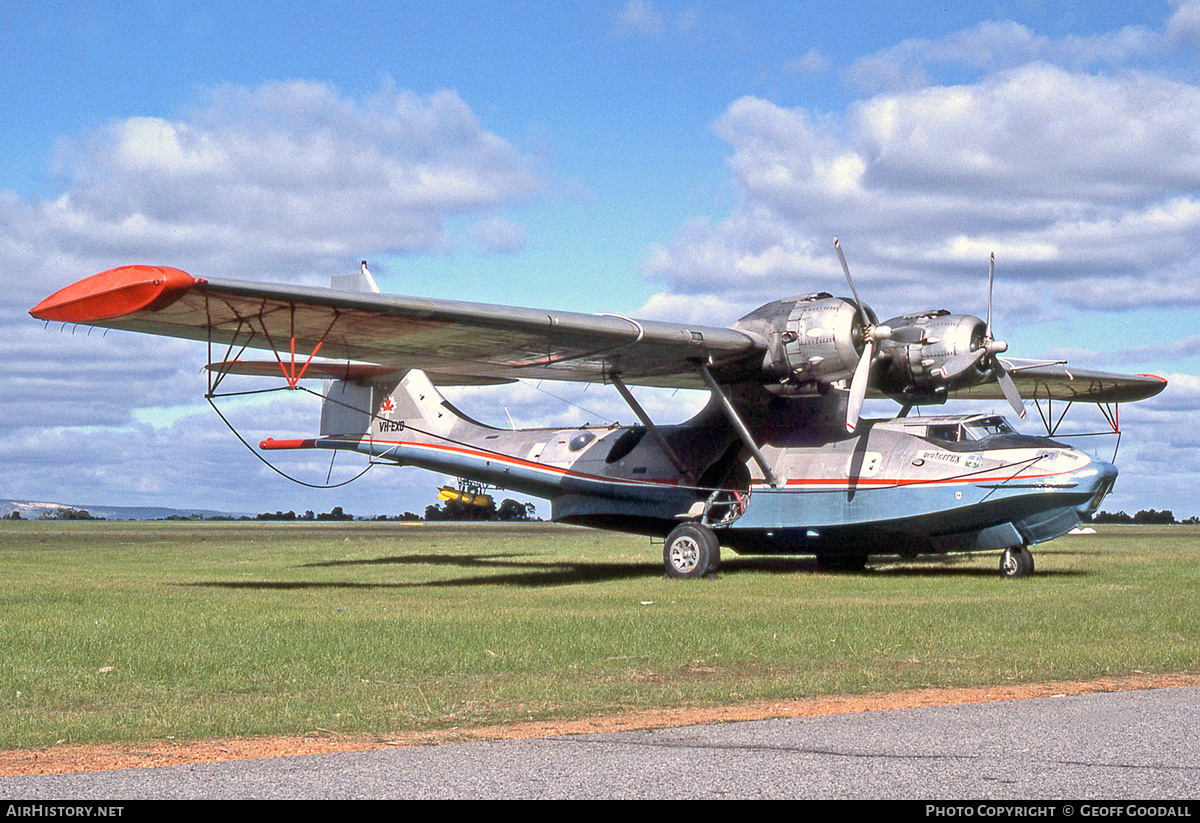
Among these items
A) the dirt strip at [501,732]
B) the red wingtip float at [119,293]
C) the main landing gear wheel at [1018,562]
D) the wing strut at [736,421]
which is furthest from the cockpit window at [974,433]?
the red wingtip float at [119,293]

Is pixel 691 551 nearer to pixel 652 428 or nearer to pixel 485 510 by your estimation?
pixel 652 428

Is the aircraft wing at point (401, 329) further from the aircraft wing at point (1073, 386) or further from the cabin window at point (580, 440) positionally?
the aircraft wing at point (1073, 386)

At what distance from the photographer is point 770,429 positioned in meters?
24.0

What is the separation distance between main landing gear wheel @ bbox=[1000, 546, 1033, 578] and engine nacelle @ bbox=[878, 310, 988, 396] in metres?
3.29

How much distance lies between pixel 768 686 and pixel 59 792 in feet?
19.0

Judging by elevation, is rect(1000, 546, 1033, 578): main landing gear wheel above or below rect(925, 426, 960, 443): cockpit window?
below

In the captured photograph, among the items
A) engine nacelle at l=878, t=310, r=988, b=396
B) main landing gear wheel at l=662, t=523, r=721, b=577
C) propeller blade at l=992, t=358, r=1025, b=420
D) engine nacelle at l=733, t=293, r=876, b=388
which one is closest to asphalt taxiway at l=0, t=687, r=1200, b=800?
engine nacelle at l=733, t=293, r=876, b=388

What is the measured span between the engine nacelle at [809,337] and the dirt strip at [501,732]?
453 inches

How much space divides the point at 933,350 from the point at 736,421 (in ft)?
13.3

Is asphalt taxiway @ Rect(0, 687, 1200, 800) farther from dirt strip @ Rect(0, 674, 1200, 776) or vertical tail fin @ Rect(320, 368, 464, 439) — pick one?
vertical tail fin @ Rect(320, 368, 464, 439)

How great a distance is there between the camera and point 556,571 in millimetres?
26000

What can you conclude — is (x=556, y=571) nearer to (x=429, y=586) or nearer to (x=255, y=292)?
(x=429, y=586)

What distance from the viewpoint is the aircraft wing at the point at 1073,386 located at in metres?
26.4

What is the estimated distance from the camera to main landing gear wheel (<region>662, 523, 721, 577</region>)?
74.1ft
